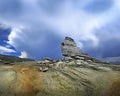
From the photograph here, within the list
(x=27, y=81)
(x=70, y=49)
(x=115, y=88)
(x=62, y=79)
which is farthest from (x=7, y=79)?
(x=115, y=88)

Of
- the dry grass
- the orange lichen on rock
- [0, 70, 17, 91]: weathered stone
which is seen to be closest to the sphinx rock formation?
the orange lichen on rock

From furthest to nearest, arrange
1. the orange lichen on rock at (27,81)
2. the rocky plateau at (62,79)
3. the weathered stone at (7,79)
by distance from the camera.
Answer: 1. the weathered stone at (7,79)
2. the orange lichen on rock at (27,81)
3. the rocky plateau at (62,79)

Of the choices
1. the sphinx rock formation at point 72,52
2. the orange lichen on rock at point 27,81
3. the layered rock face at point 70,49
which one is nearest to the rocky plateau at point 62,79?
the orange lichen on rock at point 27,81

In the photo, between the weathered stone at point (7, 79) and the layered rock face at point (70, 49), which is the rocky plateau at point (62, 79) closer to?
the weathered stone at point (7, 79)

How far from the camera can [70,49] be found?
24.5 meters

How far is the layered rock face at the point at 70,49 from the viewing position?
79.5ft

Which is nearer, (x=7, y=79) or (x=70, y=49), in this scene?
(x=7, y=79)

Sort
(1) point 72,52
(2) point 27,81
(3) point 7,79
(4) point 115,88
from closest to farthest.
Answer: (4) point 115,88
(2) point 27,81
(3) point 7,79
(1) point 72,52

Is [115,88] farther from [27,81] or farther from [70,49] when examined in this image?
[27,81]

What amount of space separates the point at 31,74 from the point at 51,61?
256cm

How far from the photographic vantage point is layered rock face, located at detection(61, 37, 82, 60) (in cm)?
2422

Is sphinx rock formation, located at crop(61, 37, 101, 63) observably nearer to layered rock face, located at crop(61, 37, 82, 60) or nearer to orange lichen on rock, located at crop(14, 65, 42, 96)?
layered rock face, located at crop(61, 37, 82, 60)

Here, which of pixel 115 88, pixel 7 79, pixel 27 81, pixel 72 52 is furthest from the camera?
pixel 72 52

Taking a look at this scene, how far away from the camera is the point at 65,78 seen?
71.3ft
